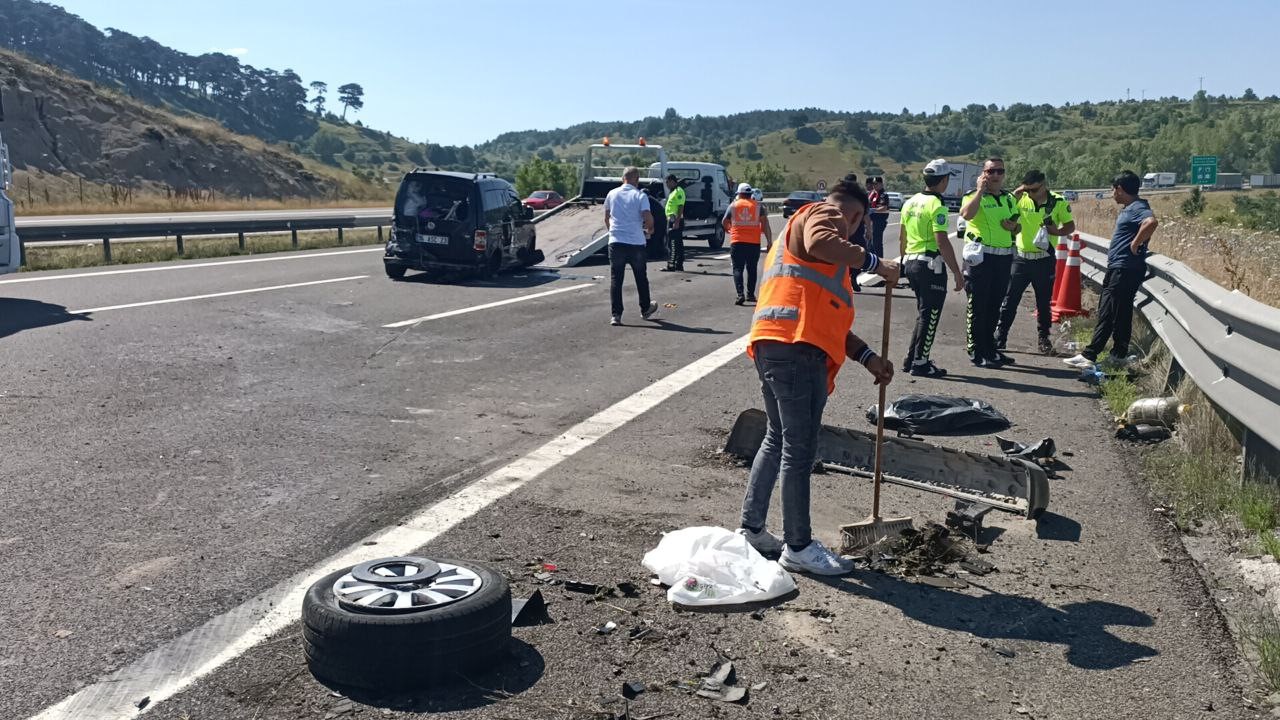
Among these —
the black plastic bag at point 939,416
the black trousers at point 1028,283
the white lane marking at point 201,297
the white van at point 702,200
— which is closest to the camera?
the black plastic bag at point 939,416

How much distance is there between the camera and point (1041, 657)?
4.19 m

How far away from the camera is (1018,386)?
1000 centimetres

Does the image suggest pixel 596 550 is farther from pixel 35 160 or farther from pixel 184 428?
pixel 35 160

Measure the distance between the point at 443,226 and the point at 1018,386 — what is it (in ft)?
34.7

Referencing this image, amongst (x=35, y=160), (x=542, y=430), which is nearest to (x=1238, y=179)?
(x=35, y=160)

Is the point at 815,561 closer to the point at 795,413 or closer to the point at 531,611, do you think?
the point at 795,413

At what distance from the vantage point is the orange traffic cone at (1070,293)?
47.3ft

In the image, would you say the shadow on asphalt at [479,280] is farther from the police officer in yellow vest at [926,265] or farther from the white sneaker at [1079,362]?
the white sneaker at [1079,362]

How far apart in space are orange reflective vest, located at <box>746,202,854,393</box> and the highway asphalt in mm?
1062

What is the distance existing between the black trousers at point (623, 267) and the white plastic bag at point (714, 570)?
8.56 metres

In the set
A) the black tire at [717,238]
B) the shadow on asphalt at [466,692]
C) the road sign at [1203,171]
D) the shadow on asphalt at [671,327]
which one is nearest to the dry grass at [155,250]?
the black tire at [717,238]

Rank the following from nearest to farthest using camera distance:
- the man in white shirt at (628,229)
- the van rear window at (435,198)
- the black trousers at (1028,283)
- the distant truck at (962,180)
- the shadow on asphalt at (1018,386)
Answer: the shadow on asphalt at (1018,386) < the black trousers at (1028,283) < the man in white shirt at (628,229) < the van rear window at (435,198) < the distant truck at (962,180)

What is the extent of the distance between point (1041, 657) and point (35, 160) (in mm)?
65566

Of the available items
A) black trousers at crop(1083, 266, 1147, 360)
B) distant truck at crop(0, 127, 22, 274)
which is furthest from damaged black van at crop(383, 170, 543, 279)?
black trousers at crop(1083, 266, 1147, 360)
